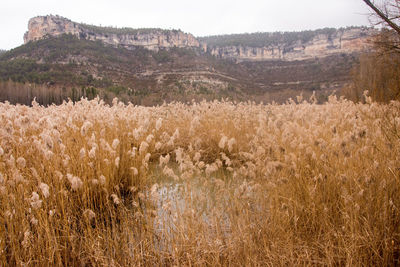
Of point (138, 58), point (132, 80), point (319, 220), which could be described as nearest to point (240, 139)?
point (319, 220)

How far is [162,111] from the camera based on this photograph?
28.1 ft

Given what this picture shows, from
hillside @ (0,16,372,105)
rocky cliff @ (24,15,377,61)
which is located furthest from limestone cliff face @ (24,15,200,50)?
hillside @ (0,16,372,105)

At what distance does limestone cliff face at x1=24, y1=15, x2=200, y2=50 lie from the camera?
125750 millimetres

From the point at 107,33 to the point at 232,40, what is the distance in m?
75.0

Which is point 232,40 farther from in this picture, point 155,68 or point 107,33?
point 155,68

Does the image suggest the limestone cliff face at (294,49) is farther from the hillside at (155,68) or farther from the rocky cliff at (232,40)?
the hillside at (155,68)

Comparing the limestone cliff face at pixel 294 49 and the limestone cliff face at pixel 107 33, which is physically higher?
the limestone cliff face at pixel 107 33

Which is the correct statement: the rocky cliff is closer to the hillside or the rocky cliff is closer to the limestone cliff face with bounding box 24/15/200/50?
the limestone cliff face with bounding box 24/15/200/50

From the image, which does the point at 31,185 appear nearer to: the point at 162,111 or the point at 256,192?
the point at 256,192

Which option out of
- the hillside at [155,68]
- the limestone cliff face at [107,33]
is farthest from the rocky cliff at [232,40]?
the hillside at [155,68]

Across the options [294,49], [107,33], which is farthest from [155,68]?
[294,49]

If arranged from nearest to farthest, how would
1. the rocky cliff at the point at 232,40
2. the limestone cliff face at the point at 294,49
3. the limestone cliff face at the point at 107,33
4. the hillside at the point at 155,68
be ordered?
the hillside at the point at 155,68
the limestone cliff face at the point at 107,33
the rocky cliff at the point at 232,40
the limestone cliff face at the point at 294,49

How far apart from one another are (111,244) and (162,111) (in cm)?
701

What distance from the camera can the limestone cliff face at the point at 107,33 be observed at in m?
126
